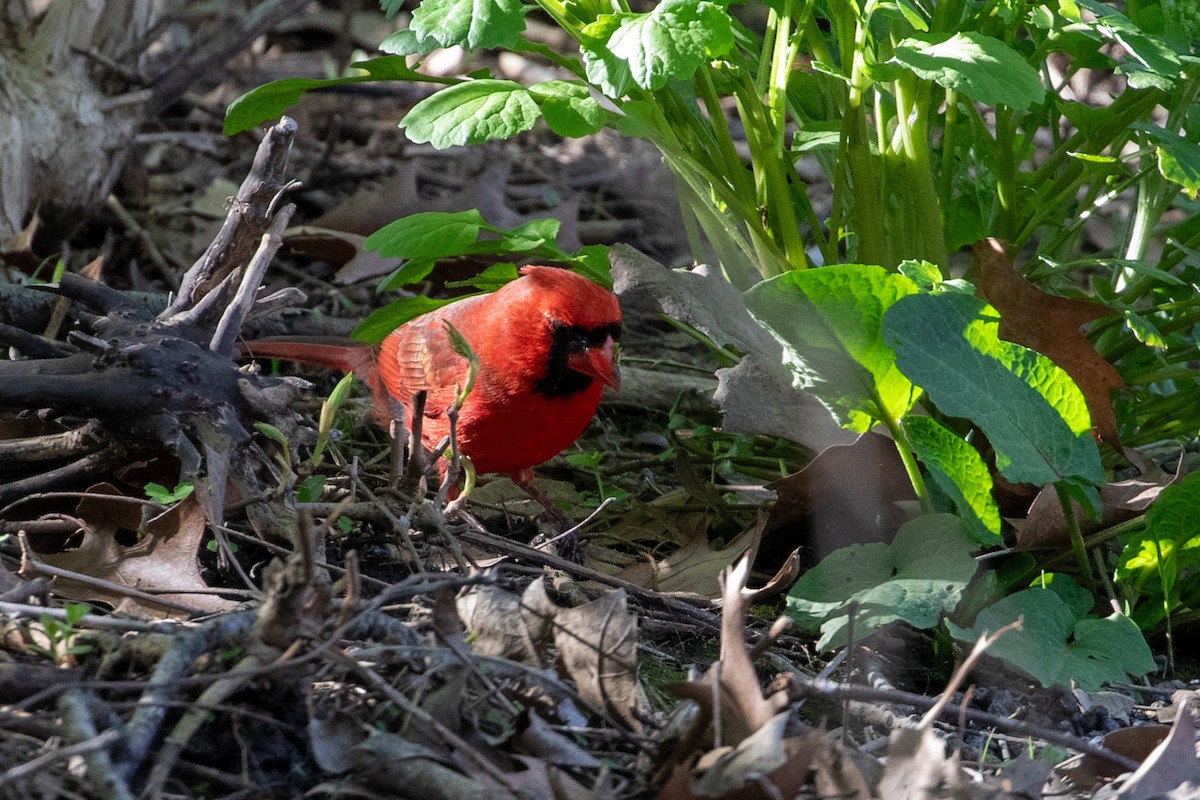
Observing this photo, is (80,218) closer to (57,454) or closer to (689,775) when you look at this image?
(57,454)

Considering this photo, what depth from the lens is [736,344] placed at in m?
2.39

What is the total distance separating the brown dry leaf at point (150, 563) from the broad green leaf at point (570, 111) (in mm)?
927

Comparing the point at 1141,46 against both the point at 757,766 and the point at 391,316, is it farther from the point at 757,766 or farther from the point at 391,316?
the point at 391,316

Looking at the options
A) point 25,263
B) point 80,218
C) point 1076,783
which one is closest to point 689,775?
point 1076,783

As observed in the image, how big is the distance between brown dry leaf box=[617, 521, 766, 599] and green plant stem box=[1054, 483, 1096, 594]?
57 centimetres

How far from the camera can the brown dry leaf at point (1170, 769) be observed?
167cm

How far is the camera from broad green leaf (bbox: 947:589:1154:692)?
2062 millimetres

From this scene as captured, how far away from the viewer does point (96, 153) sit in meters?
3.87

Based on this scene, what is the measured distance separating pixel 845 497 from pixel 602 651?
2.89ft

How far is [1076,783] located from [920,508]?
77 cm

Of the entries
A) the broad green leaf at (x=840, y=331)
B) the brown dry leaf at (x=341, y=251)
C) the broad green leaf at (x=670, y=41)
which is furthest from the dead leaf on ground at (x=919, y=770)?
the brown dry leaf at (x=341, y=251)

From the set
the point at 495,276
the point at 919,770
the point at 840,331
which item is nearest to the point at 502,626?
the point at 919,770

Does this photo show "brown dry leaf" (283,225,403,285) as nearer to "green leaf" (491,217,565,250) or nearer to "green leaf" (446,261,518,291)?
"green leaf" (446,261,518,291)

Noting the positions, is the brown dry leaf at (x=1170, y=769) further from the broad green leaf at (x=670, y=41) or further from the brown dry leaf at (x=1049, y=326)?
the broad green leaf at (x=670, y=41)
